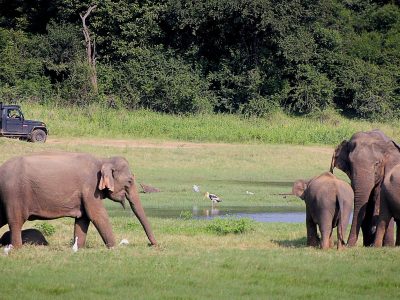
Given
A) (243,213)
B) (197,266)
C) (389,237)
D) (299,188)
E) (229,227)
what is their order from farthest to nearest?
(243,213)
(229,227)
(299,188)
(389,237)
(197,266)

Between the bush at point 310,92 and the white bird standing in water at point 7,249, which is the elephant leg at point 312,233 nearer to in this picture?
the white bird standing in water at point 7,249

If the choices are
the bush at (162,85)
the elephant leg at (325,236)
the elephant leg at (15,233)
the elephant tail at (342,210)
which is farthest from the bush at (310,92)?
the elephant leg at (15,233)

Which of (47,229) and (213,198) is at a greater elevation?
(47,229)

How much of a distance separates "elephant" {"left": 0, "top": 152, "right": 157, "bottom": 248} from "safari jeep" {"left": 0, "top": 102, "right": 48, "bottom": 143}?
23.1 m

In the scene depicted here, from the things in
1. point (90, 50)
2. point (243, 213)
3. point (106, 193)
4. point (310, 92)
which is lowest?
point (243, 213)

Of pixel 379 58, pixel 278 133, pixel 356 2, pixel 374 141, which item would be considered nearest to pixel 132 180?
pixel 374 141

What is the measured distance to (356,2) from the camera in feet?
198

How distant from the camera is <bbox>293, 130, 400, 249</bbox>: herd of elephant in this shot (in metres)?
16.7

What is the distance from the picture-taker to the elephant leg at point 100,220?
643 inches

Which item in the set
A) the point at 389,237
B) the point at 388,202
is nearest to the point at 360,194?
the point at 388,202

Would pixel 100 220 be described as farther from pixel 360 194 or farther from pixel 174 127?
pixel 174 127

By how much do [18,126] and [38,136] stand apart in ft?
4.60

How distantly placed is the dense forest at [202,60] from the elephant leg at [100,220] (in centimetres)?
3251

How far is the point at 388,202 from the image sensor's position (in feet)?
55.7
